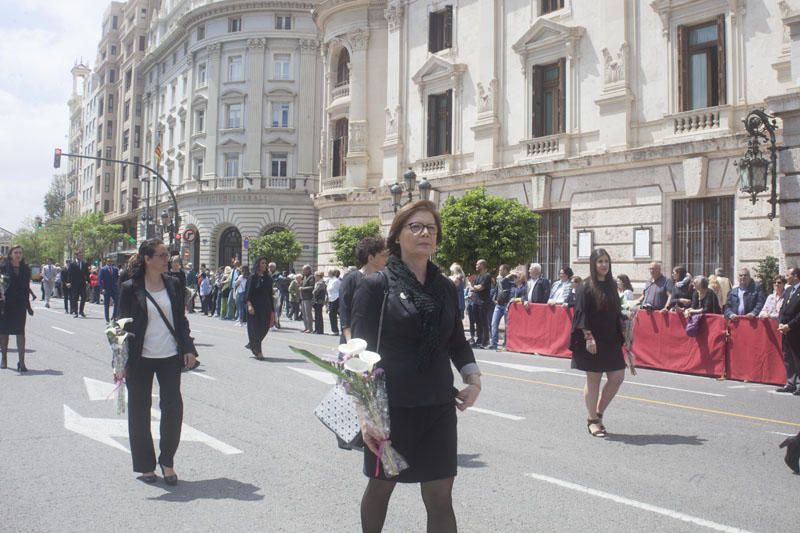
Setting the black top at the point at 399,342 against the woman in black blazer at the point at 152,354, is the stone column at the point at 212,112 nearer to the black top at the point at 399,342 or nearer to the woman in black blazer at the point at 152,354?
the woman in black blazer at the point at 152,354

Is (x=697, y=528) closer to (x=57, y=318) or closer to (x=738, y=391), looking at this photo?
(x=738, y=391)

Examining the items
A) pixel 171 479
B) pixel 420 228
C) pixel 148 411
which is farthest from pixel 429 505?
pixel 148 411

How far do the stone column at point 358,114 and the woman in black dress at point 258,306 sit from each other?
61.0ft

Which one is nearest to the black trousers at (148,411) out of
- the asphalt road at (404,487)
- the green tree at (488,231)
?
the asphalt road at (404,487)

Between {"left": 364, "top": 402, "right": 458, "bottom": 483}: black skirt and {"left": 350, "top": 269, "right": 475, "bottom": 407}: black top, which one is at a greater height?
{"left": 350, "top": 269, "right": 475, "bottom": 407}: black top

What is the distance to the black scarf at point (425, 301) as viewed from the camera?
11.6 ft

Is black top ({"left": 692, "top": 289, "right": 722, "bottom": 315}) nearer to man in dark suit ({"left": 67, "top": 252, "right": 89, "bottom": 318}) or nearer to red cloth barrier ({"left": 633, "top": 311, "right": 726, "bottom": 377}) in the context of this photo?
red cloth barrier ({"left": 633, "top": 311, "right": 726, "bottom": 377})

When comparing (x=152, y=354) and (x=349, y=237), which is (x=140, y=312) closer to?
(x=152, y=354)

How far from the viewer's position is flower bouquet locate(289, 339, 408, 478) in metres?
3.28

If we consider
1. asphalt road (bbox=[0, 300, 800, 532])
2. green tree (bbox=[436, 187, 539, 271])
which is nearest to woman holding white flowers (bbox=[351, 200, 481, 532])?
asphalt road (bbox=[0, 300, 800, 532])

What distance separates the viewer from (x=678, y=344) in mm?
13797

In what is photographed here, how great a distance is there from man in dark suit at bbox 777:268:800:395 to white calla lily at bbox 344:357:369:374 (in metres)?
8.70

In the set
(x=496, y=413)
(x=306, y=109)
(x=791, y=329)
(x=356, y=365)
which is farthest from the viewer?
(x=306, y=109)

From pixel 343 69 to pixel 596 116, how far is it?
16.2m
